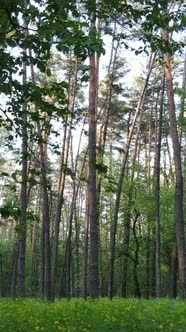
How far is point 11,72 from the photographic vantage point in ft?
13.4

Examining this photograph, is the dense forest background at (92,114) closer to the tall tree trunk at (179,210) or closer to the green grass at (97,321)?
the tall tree trunk at (179,210)

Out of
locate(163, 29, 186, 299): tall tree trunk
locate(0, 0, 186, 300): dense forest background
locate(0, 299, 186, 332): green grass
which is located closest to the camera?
locate(0, 0, 186, 300): dense forest background

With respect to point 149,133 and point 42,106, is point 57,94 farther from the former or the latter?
point 149,133

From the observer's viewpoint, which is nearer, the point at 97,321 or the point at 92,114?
the point at 97,321

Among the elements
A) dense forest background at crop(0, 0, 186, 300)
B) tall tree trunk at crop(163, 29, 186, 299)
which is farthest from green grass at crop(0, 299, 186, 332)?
tall tree trunk at crop(163, 29, 186, 299)

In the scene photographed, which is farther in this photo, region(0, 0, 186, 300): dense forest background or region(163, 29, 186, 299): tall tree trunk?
region(163, 29, 186, 299): tall tree trunk

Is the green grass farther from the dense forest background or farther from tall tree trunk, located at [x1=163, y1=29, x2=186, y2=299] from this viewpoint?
tall tree trunk, located at [x1=163, y1=29, x2=186, y2=299]

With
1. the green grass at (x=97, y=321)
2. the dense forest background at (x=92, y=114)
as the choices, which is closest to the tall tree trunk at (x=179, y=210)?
the dense forest background at (x=92, y=114)

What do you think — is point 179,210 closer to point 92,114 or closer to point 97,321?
point 92,114

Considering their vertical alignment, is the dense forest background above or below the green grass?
above

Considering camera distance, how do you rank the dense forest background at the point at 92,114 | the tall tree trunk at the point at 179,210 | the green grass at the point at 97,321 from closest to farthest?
1. the dense forest background at the point at 92,114
2. the green grass at the point at 97,321
3. the tall tree trunk at the point at 179,210

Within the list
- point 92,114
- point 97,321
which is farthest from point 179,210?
point 97,321

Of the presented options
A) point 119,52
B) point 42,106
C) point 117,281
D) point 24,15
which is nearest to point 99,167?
point 42,106

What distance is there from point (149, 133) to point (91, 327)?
92.9 feet
